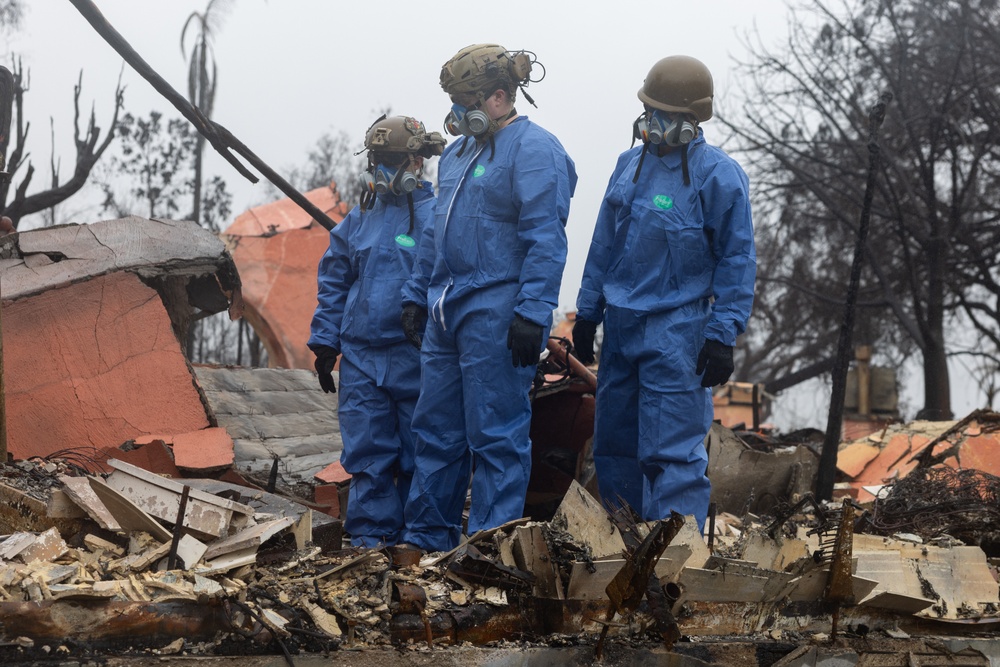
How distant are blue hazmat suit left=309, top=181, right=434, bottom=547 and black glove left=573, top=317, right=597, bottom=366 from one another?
2.58 ft

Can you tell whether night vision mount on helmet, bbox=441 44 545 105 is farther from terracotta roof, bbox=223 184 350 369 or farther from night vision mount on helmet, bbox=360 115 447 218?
terracotta roof, bbox=223 184 350 369

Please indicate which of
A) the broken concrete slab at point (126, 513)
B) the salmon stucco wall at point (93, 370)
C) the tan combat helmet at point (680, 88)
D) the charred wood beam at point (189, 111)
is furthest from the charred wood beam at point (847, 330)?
the broken concrete slab at point (126, 513)

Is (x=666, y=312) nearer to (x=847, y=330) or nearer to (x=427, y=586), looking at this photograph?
(x=427, y=586)

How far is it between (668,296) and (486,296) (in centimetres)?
73

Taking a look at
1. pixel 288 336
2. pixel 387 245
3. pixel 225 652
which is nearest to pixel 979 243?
pixel 288 336

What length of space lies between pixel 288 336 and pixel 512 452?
1111 centimetres

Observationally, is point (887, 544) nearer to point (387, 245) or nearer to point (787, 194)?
point (387, 245)

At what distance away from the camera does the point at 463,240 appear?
452 cm

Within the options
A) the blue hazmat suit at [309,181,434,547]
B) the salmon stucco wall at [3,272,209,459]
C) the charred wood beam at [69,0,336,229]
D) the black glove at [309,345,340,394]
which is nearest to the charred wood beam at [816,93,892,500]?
the blue hazmat suit at [309,181,434,547]

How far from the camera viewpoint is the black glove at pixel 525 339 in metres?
4.26

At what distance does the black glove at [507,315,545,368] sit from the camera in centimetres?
426

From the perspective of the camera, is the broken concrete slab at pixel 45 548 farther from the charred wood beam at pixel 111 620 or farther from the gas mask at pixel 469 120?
the gas mask at pixel 469 120

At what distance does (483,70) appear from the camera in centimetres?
458

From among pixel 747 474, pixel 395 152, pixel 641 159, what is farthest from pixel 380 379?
pixel 747 474
